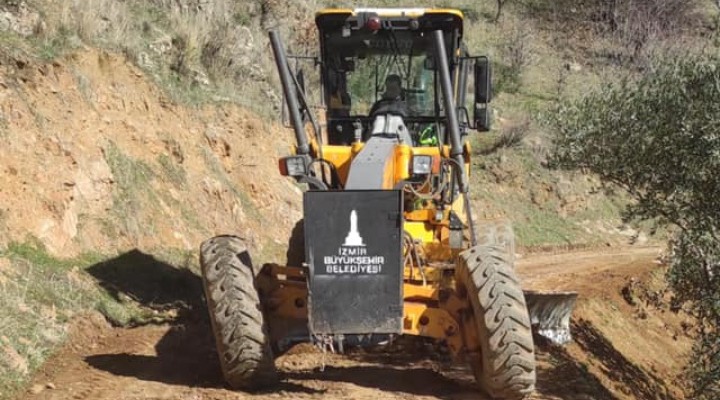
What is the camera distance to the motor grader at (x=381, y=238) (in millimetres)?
7074

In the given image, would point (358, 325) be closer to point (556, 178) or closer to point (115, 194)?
point (115, 194)

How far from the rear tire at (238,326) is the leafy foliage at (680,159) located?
18.0 feet

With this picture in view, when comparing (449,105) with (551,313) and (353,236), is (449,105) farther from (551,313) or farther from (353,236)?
(551,313)

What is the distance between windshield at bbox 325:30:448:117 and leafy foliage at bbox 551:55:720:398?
3231mm

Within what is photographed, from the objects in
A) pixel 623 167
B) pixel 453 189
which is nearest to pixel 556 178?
pixel 623 167

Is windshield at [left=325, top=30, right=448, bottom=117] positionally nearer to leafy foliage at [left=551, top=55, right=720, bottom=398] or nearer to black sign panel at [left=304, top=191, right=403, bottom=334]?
black sign panel at [left=304, top=191, right=403, bottom=334]

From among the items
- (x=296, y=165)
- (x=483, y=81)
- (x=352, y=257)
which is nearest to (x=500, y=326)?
(x=352, y=257)

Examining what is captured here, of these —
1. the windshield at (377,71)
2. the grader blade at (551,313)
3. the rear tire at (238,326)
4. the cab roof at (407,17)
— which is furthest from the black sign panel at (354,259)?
the grader blade at (551,313)

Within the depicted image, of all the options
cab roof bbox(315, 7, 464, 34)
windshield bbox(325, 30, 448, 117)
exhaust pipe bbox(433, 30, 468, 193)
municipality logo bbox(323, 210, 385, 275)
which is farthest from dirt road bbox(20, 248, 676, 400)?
cab roof bbox(315, 7, 464, 34)

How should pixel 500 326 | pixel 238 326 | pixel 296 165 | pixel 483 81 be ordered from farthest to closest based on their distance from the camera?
pixel 483 81 → pixel 296 165 → pixel 238 326 → pixel 500 326

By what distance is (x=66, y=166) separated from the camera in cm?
1020

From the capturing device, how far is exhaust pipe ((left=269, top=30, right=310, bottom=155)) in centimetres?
813

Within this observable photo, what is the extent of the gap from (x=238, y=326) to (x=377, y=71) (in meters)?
3.40

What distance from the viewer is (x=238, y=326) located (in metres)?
7.25
